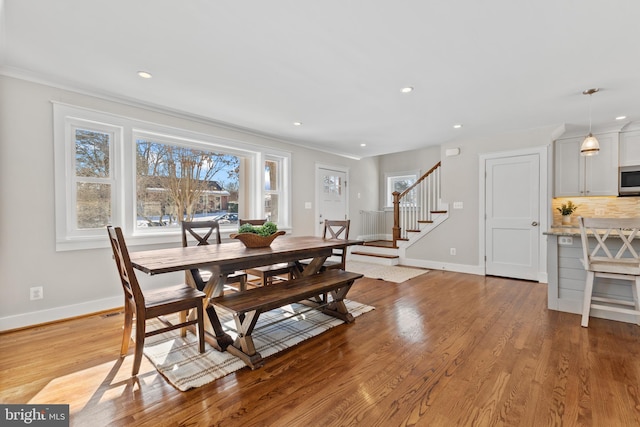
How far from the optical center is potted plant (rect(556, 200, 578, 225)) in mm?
4434

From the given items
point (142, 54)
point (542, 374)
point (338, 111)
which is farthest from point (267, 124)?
point (542, 374)

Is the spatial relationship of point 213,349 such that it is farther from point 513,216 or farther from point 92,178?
point 513,216

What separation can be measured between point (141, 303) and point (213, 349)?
0.72 meters

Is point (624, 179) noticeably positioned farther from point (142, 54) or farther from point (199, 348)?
point (142, 54)

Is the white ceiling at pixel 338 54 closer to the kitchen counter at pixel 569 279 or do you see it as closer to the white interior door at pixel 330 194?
the kitchen counter at pixel 569 279

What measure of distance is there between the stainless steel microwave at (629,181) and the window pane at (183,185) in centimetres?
568

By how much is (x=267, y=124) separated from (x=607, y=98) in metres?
4.14

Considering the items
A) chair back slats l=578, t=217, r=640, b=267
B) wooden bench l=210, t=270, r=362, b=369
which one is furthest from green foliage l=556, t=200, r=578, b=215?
wooden bench l=210, t=270, r=362, b=369

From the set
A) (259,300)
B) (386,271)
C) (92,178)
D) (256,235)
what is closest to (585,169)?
(386,271)

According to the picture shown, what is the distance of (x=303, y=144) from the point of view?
5.41 metres

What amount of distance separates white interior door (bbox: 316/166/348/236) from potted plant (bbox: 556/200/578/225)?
3.82m

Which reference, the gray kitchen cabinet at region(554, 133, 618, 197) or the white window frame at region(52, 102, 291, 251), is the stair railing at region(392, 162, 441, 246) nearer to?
the gray kitchen cabinet at region(554, 133, 618, 197)

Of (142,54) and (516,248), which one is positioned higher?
(142,54)

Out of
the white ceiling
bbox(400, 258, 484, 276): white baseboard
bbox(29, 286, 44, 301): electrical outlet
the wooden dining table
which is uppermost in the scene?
the white ceiling
